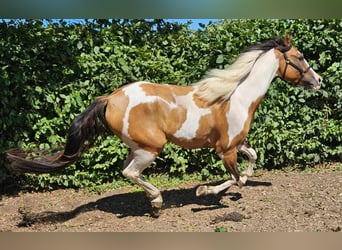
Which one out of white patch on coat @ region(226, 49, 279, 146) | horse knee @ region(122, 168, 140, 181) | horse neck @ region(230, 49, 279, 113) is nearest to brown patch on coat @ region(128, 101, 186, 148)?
horse knee @ region(122, 168, 140, 181)

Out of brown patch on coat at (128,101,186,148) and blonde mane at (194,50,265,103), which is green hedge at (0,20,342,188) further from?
brown patch on coat at (128,101,186,148)

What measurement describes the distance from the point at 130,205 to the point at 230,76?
1.99 metres

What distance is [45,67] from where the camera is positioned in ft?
18.9

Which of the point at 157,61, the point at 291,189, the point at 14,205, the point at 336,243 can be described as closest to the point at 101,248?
the point at 336,243

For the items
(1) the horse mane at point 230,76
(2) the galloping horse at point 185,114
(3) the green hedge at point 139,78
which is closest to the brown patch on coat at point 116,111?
(2) the galloping horse at point 185,114

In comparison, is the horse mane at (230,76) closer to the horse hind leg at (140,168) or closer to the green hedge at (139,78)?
the horse hind leg at (140,168)

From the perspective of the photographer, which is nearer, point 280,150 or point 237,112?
point 237,112

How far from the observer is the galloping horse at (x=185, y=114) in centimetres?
438
